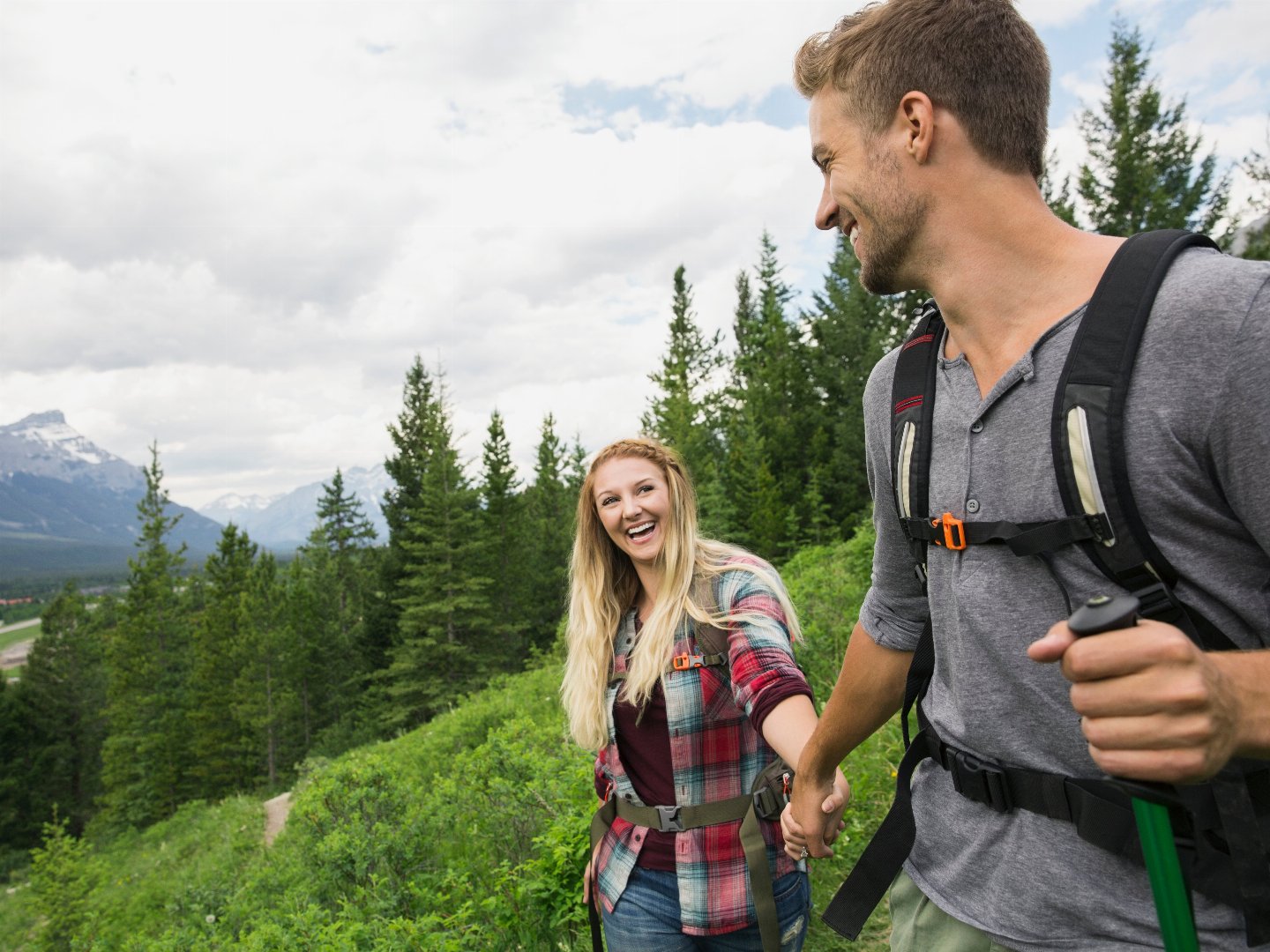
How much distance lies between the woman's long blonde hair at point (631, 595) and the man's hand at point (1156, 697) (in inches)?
69.4

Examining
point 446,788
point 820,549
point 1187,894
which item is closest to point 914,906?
point 1187,894

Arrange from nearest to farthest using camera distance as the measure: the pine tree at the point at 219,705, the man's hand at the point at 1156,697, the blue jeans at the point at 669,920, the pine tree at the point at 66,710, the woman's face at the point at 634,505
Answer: the man's hand at the point at 1156,697, the blue jeans at the point at 669,920, the woman's face at the point at 634,505, the pine tree at the point at 219,705, the pine tree at the point at 66,710

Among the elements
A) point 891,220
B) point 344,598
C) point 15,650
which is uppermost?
point 891,220

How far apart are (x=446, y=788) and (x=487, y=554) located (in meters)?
29.1

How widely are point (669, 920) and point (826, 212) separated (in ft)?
7.57

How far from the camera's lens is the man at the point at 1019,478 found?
104cm

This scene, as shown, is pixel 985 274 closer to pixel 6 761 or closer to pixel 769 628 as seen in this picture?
pixel 769 628

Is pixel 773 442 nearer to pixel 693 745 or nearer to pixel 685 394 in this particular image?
pixel 685 394

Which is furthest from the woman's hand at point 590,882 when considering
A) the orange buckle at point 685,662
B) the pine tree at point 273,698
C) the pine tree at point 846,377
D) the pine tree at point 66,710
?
the pine tree at point 66,710

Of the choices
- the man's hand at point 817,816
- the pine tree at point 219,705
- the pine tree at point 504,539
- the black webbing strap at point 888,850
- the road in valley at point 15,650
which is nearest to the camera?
the black webbing strap at point 888,850

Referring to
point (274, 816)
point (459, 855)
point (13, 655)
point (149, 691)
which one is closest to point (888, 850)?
point (459, 855)

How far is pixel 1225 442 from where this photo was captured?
44.8 inches

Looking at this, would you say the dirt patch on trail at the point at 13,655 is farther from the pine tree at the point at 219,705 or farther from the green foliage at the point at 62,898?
the green foliage at the point at 62,898

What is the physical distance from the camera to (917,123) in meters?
1.59
